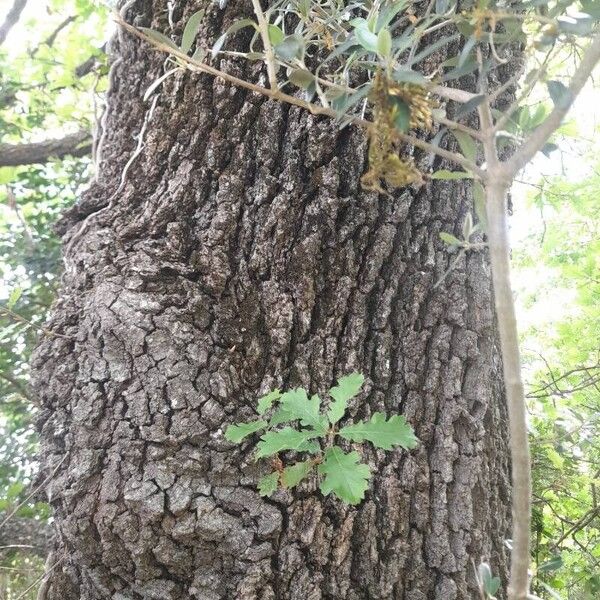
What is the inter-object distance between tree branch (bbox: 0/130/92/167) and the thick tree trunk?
1.32m

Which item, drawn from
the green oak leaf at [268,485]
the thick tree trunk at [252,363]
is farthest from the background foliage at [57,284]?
the green oak leaf at [268,485]

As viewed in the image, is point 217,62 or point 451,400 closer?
point 451,400

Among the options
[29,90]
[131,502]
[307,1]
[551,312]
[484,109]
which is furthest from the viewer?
[551,312]

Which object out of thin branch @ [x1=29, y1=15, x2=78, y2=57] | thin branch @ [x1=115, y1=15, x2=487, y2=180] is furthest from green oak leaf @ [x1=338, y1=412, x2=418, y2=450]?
thin branch @ [x1=29, y1=15, x2=78, y2=57]

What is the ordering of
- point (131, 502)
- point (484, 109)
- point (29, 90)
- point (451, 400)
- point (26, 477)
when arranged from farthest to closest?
point (29, 90), point (26, 477), point (451, 400), point (131, 502), point (484, 109)

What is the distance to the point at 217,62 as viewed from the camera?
1.22 meters

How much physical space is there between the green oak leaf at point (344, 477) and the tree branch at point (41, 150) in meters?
1.96

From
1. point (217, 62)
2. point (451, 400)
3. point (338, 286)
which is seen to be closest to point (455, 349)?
point (451, 400)

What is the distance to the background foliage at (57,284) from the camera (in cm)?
175

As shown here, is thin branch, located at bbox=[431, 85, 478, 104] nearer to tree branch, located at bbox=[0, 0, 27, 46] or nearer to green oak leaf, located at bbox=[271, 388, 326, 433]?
green oak leaf, located at bbox=[271, 388, 326, 433]

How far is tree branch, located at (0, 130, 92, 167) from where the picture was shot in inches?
94.1

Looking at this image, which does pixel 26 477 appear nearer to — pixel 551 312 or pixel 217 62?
pixel 217 62

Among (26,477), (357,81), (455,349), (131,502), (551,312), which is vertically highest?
(551,312)

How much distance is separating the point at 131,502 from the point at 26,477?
4.47 ft
